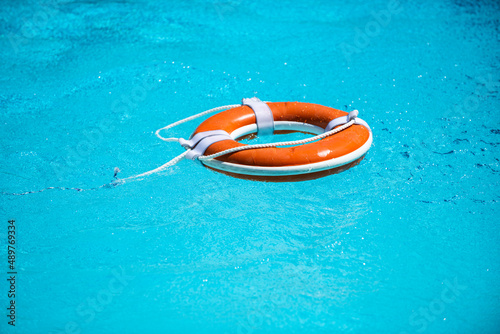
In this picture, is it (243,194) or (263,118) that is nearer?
(243,194)

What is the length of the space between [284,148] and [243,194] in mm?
366

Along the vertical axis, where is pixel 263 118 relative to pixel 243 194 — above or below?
above

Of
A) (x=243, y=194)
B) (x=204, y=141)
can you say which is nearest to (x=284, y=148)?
(x=243, y=194)

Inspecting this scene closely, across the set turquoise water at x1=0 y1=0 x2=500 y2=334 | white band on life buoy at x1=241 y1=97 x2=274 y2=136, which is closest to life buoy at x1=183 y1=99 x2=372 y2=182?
white band on life buoy at x1=241 y1=97 x2=274 y2=136

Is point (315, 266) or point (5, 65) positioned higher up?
point (5, 65)

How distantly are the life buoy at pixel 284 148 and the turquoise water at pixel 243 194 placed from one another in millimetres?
190

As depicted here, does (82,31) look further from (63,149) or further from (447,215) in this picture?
(447,215)

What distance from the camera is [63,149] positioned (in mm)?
3498

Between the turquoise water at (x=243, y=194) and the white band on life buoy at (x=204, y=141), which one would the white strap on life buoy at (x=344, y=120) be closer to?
the turquoise water at (x=243, y=194)

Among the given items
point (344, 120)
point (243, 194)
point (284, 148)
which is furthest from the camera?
point (344, 120)

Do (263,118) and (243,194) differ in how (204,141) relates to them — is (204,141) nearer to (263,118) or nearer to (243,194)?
(243,194)

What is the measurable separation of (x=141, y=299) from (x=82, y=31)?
351cm

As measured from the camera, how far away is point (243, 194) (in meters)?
3.04

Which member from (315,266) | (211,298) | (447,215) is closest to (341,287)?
(315,266)
